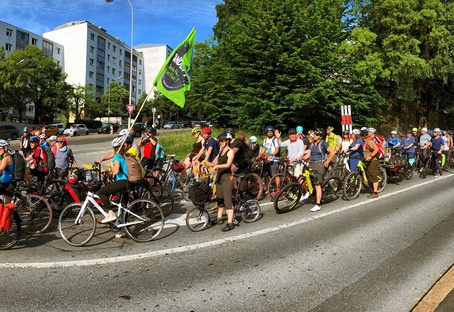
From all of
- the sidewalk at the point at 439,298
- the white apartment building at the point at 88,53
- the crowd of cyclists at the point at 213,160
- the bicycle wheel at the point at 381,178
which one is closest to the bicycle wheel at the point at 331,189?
the crowd of cyclists at the point at 213,160

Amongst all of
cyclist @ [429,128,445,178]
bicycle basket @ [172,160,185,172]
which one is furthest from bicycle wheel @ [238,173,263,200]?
cyclist @ [429,128,445,178]

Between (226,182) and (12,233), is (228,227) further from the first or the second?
(12,233)

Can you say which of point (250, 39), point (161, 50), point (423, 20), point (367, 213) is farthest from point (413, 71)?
point (161, 50)

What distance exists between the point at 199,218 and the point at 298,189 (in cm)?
256

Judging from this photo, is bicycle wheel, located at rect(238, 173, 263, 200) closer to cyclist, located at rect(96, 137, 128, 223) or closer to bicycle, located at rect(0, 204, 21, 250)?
cyclist, located at rect(96, 137, 128, 223)

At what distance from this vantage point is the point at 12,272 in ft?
14.0

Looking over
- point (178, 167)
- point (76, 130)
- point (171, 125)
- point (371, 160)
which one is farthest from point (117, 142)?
point (171, 125)

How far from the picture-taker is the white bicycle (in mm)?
5371

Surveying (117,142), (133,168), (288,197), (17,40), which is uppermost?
(17,40)

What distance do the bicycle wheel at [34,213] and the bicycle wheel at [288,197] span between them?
434cm

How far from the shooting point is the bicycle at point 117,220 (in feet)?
17.6

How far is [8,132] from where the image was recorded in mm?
30312

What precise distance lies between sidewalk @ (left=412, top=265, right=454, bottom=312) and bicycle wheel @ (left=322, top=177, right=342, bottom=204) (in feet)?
14.6

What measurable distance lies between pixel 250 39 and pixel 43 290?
1624cm
